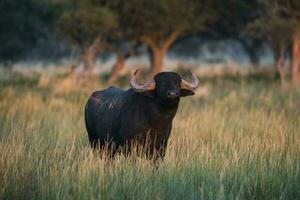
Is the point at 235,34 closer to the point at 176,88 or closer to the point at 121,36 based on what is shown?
the point at 121,36

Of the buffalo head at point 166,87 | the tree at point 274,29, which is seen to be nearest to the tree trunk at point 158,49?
the tree at point 274,29

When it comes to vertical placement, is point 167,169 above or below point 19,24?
below

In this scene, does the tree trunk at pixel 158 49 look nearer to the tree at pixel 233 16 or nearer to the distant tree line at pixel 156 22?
the distant tree line at pixel 156 22

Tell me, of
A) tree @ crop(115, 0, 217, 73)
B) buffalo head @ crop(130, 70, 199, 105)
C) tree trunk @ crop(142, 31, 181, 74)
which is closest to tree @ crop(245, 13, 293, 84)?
tree @ crop(115, 0, 217, 73)

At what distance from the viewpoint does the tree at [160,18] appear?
87.4 ft

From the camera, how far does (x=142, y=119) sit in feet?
26.9

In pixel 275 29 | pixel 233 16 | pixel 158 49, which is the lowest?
pixel 158 49

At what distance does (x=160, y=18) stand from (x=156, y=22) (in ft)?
1.22

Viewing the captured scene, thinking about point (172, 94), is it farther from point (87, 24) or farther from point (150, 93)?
point (87, 24)

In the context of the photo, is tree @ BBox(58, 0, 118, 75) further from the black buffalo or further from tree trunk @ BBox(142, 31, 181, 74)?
the black buffalo

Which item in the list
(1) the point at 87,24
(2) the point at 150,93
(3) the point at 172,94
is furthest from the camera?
(1) the point at 87,24

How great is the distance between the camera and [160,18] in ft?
88.7

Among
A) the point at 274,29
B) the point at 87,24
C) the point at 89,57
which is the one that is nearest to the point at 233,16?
the point at 274,29

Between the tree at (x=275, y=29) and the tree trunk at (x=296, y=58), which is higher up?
the tree at (x=275, y=29)
